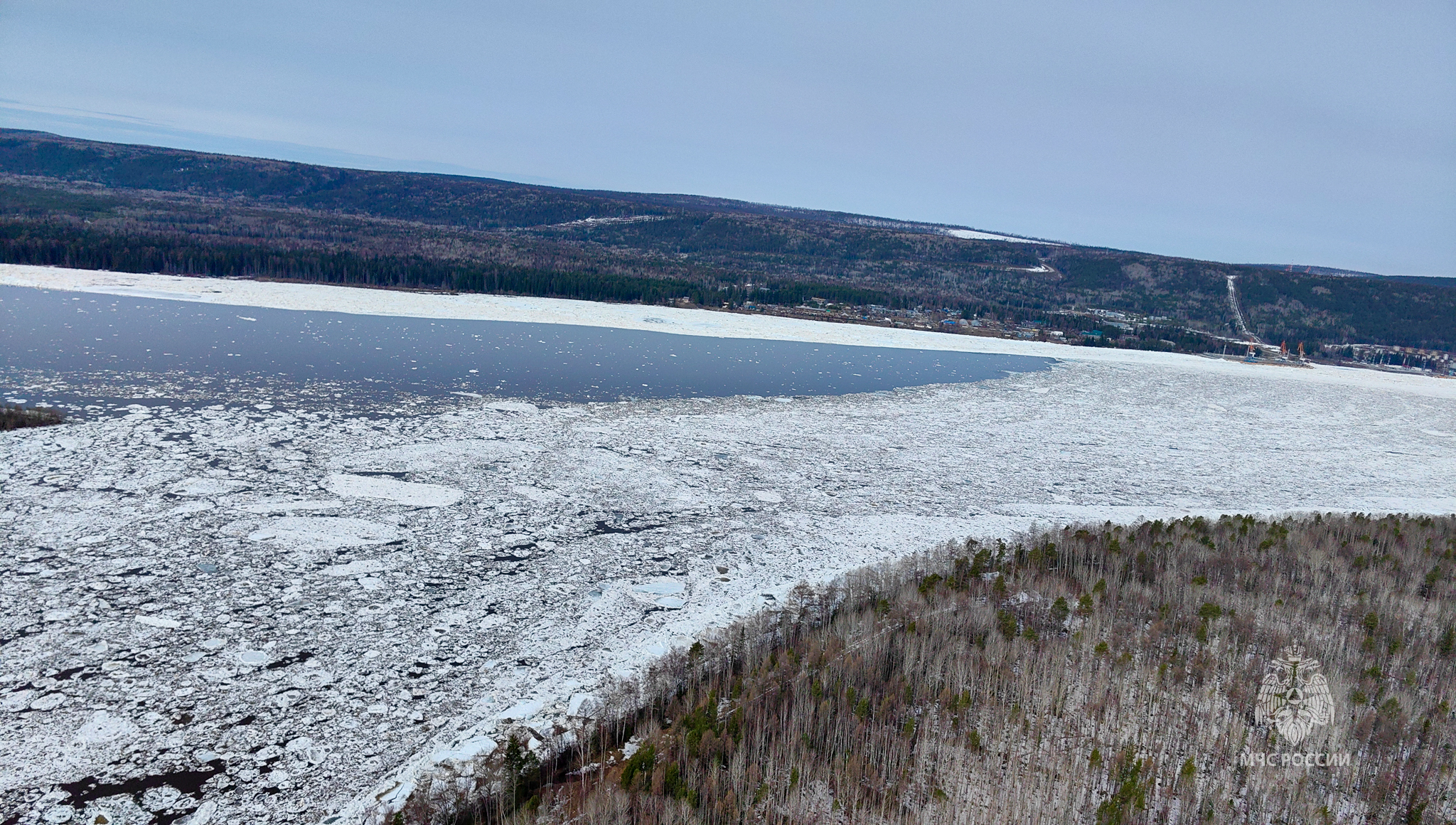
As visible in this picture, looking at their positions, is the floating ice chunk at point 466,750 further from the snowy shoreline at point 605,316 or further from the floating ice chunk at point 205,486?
the snowy shoreline at point 605,316

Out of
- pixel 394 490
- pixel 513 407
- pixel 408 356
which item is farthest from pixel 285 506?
pixel 408 356

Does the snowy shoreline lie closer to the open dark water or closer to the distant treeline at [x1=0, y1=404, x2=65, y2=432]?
the open dark water

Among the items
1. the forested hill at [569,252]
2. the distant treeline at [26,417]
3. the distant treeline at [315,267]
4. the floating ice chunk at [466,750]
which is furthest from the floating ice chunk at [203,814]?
the forested hill at [569,252]

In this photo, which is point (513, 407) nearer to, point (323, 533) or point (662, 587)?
point (323, 533)

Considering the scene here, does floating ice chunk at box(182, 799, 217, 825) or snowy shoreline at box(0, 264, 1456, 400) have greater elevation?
snowy shoreline at box(0, 264, 1456, 400)

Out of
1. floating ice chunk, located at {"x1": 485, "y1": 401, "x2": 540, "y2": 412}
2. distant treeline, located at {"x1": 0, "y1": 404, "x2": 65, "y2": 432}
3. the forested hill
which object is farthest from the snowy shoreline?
distant treeline, located at {"x1": 0, "y1": 404, "x2": 65, "y2": 432}

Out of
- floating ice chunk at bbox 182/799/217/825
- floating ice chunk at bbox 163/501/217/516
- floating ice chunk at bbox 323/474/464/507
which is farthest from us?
floating ice chunk at bbox 323/474/464/507
